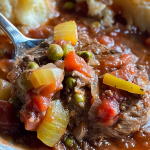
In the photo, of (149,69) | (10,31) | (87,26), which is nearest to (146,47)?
(149,69)

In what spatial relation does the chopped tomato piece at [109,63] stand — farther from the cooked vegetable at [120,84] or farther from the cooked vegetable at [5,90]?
the cooked vegetable at [5,90]

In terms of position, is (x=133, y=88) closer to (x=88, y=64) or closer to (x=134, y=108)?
(x=134, y=108)

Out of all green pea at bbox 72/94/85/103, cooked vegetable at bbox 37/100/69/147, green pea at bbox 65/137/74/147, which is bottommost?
green pea at bbox 65/137/74/147

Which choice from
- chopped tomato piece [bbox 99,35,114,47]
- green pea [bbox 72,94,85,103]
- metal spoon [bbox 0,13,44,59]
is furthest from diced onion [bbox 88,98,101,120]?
chopped tomato piece [bbox 99,35,114,47]

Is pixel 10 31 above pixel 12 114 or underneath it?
above

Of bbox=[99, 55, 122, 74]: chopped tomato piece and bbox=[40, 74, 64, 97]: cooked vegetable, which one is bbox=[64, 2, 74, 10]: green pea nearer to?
bbox=[99, 55, 122, 74]: chopped tomato piece

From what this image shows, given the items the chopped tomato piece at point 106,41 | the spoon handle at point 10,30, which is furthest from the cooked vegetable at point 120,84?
the spoon handle at point 10,30
